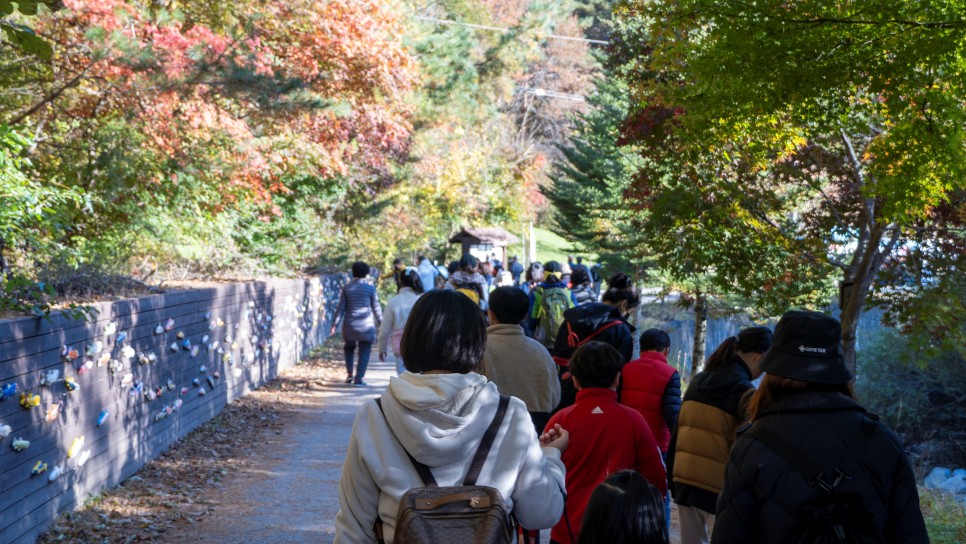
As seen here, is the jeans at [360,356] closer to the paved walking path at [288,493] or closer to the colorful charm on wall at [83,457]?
the paved walking path at [288,493]

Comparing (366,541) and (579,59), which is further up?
(579,59)

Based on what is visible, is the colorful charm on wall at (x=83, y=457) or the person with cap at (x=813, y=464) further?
the colorful charm on wall at (x=83, y=457)

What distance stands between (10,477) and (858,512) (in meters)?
5.12

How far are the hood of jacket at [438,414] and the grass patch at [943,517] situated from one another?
570 centimetres

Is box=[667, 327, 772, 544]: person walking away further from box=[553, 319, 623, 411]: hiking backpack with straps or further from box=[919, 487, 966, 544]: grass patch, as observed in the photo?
box=[919, 487, 966, 544]: grass patch

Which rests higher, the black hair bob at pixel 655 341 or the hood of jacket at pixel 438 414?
the hood of jacket at pixel 438 414

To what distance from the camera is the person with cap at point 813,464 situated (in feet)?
9.76

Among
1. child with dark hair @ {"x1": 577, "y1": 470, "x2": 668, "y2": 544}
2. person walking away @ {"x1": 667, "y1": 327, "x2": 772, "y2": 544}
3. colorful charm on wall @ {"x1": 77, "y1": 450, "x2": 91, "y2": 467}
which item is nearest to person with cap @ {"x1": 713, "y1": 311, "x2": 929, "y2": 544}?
child with dark hair @ {"x1": 577, "y1": 470, "x2": 668, "y2": 544}

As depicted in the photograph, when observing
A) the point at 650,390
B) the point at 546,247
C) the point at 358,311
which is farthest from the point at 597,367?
the point at 546,247

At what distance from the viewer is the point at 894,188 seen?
235 inches

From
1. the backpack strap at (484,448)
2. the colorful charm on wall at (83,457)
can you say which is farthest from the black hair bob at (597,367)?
the colorful charm on wall at (83,457)

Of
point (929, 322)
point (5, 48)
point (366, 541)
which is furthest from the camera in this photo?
point (5, 48)

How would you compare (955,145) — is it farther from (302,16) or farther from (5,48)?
(302,16)

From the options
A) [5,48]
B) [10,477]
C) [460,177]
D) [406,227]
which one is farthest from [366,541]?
[460,177]
